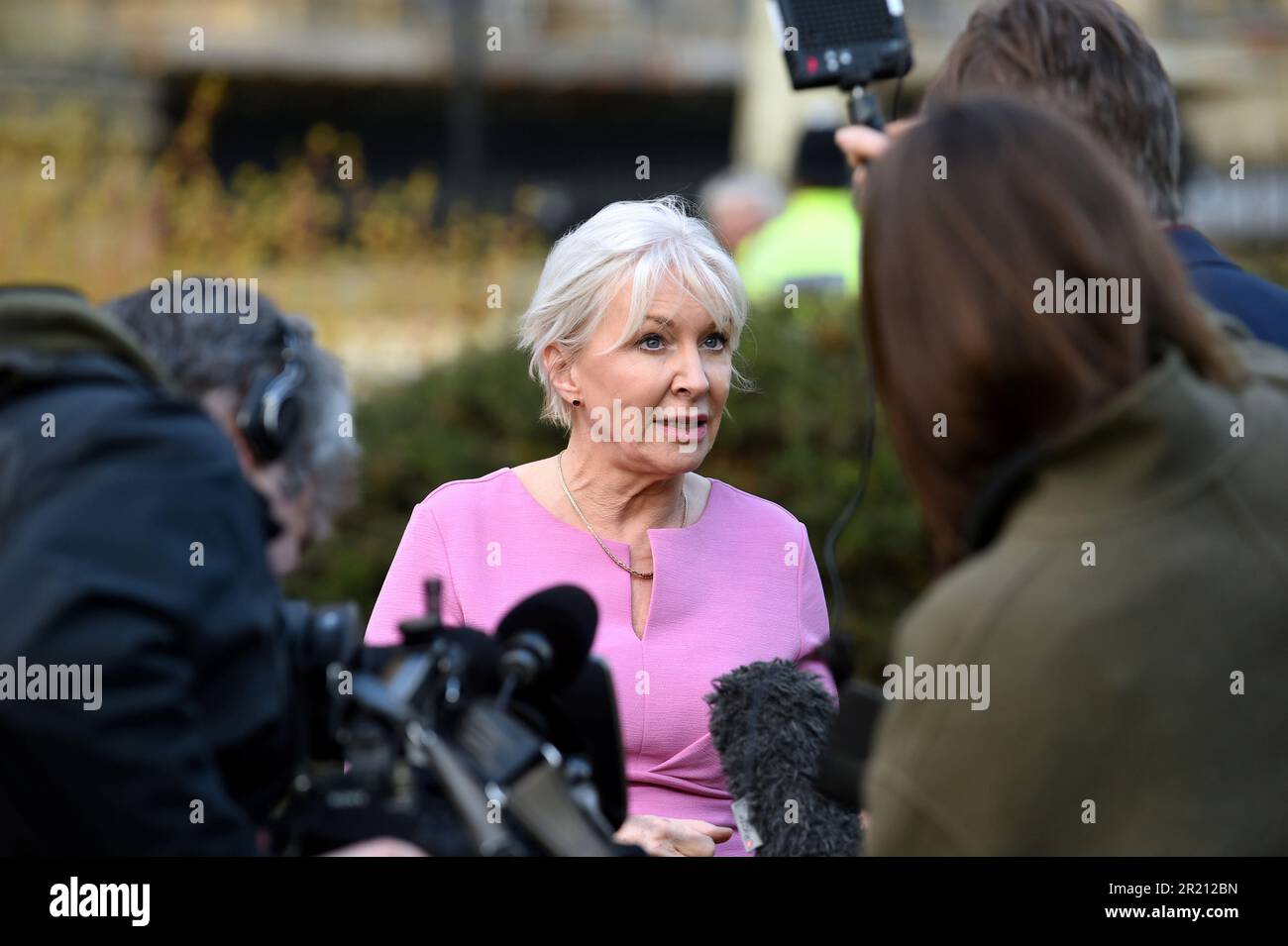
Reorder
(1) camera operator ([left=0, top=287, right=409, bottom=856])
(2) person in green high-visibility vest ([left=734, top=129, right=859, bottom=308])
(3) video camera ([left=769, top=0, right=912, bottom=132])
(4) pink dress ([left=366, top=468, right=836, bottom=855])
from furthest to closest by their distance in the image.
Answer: (2) person in green high-visibility vest ([left=734, top=129, right=859, bottom=308])
(4) pink dress ([left=366, top=468, right=836, bottom=855])
(3) video camera ([left=769, top=0, right=912, bottom=132])
(1) camera operator ([left=0, top=287, right=409, bottom=856])

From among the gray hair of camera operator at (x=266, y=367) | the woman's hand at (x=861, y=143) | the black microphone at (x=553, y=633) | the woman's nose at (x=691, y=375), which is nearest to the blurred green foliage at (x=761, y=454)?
the woman's nose at (x=691, y=375)

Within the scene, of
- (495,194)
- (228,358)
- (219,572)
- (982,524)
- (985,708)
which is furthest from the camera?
(495,194)

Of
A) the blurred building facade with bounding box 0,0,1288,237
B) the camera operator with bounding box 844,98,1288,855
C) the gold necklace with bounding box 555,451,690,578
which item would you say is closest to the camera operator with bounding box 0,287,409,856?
the camera operator with bounding box 844,98,1288,855

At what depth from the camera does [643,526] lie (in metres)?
3.56

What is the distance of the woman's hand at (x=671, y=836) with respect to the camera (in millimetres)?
3045

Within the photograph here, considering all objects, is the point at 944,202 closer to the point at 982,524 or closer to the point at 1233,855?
the point at 982,524

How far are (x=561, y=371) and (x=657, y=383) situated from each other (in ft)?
0.91

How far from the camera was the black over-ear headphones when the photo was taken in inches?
89.9

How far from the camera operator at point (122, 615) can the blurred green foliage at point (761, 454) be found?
359 centimetres

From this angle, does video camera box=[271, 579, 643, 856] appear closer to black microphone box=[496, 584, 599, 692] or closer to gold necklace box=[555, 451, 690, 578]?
black microphone box=[496, 584, 599, 692]

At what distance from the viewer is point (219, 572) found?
6.44ft

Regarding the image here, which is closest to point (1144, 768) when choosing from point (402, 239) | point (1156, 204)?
point (1156, 204)

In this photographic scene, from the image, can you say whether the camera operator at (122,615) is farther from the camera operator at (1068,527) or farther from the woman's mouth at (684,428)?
the woman's mouth at (684,428)
